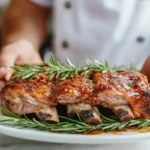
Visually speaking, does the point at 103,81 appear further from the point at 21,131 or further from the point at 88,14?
the point at 88,14

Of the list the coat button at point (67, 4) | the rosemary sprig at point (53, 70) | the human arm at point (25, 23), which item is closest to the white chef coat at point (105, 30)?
the coat button at point (67, 4)

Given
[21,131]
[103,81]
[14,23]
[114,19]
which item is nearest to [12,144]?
[21,131]

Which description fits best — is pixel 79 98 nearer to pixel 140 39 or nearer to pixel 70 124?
pixel 70 124

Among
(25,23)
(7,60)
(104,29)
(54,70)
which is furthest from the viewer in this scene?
(25,23)

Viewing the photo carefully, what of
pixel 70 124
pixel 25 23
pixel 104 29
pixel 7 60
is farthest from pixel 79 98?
pixel 25 23

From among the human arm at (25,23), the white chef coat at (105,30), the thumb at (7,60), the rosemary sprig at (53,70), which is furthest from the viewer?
the human arm at (25,23)

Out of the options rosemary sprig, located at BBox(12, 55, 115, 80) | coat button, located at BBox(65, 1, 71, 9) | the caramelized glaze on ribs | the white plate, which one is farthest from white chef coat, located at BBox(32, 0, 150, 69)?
the white plate

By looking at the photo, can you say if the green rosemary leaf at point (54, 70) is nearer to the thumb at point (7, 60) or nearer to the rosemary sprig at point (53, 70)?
the rosemary sprig at point (53, 70)
